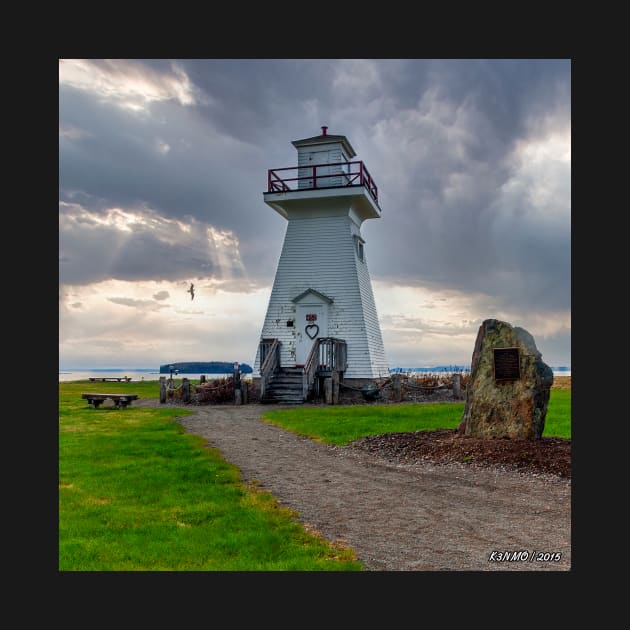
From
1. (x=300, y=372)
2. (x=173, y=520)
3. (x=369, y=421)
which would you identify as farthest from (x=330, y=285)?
(x=173, y=520)

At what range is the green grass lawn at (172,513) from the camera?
568 centimetres

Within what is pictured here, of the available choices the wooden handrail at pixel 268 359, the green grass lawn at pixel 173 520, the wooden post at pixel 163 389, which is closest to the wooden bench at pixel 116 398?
the wooden post at pixel 163 389

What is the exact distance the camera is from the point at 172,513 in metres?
7.49

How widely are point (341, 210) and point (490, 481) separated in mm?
19158

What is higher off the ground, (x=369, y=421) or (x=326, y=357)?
(x=326, y=357)

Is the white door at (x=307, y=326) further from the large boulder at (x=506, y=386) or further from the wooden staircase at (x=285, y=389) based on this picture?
the large boulder at (x=506, y=386)

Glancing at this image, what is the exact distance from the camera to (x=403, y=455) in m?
11.5

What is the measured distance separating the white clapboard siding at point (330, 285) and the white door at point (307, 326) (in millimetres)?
218

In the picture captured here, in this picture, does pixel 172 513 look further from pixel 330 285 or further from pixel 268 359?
pixel 330 285

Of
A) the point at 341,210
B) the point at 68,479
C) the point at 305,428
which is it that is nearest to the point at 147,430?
the point at 305,428

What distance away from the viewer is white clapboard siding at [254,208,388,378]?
2664cm

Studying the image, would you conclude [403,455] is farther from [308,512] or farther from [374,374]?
[374,374]

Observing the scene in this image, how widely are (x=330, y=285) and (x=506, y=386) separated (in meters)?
15.7

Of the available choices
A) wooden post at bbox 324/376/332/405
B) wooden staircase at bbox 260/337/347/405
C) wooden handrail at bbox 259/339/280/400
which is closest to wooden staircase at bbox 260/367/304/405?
wooden staircase at bbox 260/337/347/405
